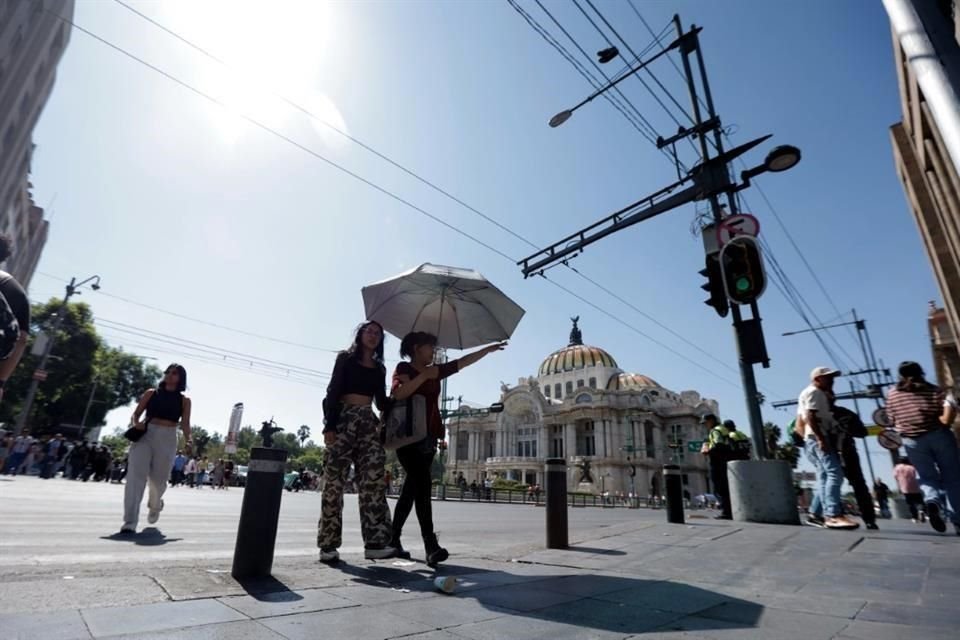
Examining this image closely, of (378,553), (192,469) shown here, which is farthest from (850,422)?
(192,469)

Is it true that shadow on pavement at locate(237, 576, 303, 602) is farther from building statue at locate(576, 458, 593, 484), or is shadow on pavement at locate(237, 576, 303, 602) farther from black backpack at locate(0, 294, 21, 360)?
building statue at locate(576, 458, 593, 484)

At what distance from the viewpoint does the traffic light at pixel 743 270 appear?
5348 mm

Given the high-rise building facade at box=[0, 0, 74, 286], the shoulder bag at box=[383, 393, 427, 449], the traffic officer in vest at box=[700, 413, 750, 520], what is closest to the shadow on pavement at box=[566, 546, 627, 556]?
the shoulder bag at box=[383, 393, 427, 449]

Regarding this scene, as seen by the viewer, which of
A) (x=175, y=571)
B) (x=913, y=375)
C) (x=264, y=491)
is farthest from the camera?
(x=913, y=375)

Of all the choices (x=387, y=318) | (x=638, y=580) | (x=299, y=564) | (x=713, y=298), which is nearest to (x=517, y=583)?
(x=638, y=580)

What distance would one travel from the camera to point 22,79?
1137 inches

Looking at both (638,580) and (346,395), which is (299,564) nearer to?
(346,395)

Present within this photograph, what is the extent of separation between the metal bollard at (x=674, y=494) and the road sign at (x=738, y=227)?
3563 millimetres

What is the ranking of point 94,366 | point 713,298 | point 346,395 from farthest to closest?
point 94,366 < point 713,298 < point 346,395

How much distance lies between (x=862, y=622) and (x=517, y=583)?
5.35ft

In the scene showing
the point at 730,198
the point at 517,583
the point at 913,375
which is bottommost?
the point at 517,583

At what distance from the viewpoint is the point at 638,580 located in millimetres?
2904

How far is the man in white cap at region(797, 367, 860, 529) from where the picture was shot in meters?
5.55

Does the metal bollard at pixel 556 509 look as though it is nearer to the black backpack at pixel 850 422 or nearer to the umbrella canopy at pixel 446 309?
the umbrella canopy at pixel 446 309
